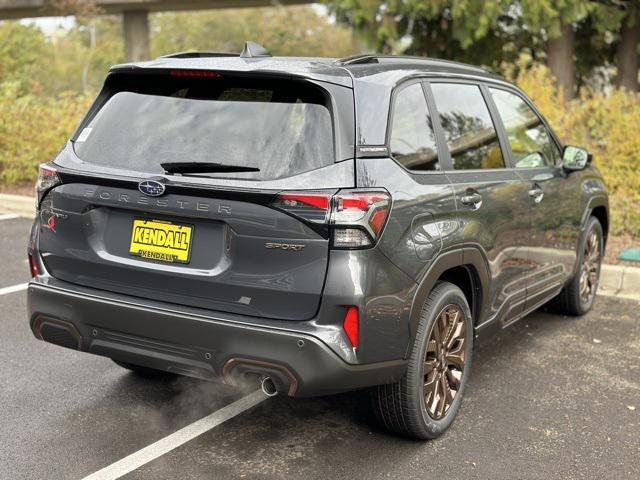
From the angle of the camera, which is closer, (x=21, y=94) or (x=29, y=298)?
(x=29, y=298)

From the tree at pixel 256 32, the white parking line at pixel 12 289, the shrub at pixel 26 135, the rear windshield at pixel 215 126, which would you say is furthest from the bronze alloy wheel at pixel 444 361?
the tree at pixel 256 32

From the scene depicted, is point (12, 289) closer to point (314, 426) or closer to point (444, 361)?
point (314, 426)

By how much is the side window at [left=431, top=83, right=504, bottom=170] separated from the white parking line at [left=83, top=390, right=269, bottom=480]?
66.6 inches

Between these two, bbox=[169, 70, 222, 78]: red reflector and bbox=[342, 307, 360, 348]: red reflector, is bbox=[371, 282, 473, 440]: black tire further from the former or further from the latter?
bbox=[169, 70, 222, 78]: red reflector

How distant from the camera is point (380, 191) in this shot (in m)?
3.40

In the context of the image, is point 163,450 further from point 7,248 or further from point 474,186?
point 7,248

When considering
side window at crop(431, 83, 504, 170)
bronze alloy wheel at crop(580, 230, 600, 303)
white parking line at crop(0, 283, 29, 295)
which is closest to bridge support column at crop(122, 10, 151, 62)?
white parking line at crop(0, 283, 29, 295)

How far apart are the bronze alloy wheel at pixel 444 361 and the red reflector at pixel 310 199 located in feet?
3.15

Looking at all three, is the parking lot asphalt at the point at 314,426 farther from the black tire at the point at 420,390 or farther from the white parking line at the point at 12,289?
the white parking line at the point at 12,289

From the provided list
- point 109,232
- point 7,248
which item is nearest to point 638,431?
point 109,232

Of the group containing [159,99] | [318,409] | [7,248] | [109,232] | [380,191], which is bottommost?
[7,248]

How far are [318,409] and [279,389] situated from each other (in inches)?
41.9

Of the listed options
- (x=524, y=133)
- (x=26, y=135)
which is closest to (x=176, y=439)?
(x=524, y=133)

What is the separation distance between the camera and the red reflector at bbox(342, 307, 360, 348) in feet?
10.7
